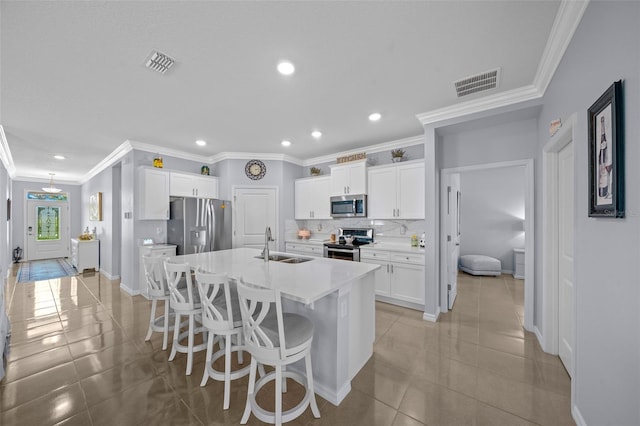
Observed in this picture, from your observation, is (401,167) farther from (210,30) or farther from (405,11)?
(210,30)

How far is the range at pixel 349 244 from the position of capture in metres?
4.19

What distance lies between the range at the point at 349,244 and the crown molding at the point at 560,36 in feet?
9.84

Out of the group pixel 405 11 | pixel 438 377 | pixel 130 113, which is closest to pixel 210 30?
pixel 405 11

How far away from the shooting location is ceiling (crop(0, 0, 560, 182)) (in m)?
1.63

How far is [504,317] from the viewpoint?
3.34 meters

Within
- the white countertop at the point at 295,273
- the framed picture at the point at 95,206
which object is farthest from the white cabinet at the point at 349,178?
the framed picture at the point at 95,206

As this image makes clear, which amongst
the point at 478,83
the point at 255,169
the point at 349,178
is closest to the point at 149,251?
the point at 255,169

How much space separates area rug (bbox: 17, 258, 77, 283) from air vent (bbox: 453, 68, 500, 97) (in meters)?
8.37

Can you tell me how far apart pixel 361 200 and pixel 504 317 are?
263 centimetres

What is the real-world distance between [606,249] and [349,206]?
11.2ft

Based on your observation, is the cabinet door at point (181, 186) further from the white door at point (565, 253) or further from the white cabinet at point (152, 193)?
the white door at point (565, 253)

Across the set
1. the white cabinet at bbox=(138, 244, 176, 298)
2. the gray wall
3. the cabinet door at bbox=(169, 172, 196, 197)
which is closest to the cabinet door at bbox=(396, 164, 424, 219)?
the gray wall

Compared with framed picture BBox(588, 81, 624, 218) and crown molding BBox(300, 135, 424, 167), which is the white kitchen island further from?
crown molding BBox(300, 135, 424, 167)

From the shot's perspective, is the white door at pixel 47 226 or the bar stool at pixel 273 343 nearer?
the bar stool at pixel 273 343
